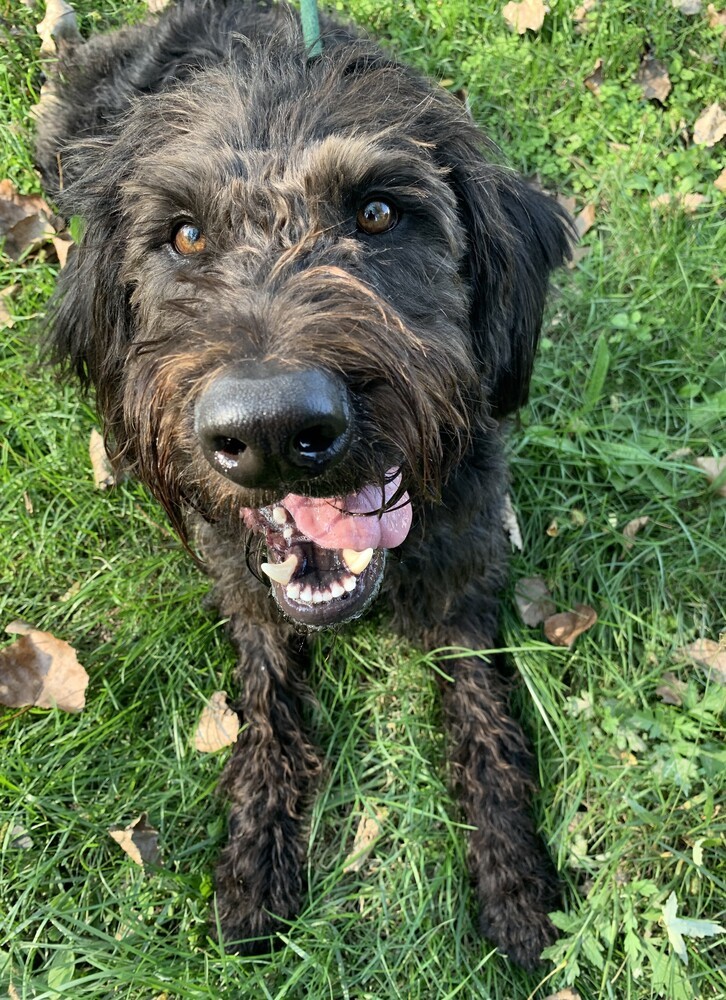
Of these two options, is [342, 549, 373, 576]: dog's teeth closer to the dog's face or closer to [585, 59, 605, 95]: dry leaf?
the dog's face

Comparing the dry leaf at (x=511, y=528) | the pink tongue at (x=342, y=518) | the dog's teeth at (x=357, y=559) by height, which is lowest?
the dry leaf at (x=511, y=528)

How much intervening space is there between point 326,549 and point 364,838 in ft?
4.25

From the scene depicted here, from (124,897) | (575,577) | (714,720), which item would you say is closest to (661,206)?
(575,577)

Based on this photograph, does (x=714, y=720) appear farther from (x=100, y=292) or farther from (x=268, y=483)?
(x=100, y=292)

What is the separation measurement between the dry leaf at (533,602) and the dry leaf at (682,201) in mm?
1929

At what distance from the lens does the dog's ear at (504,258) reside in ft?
7.28

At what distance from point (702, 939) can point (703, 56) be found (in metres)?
3.94

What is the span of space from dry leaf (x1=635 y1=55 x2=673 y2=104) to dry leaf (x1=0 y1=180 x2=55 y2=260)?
2.95 metres

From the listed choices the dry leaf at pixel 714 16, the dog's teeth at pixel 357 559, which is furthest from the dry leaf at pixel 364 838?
the dry leaf at pixel 714 16

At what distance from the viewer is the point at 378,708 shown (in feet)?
9.75

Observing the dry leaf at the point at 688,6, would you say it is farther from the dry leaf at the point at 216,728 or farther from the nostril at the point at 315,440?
the dry leaf at the point at 216,728

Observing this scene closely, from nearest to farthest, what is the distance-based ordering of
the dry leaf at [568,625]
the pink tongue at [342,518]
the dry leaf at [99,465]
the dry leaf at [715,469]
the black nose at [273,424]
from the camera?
the black nose at [273,424], the pink tongue at [342,518], the dry leaf at [568,625], the dry leaf at [715,469], the dry leaf at [99,465]

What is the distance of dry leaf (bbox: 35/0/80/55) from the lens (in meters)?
3.81

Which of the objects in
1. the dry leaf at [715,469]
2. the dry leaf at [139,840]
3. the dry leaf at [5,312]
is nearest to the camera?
the dry leaf at [139,840]
